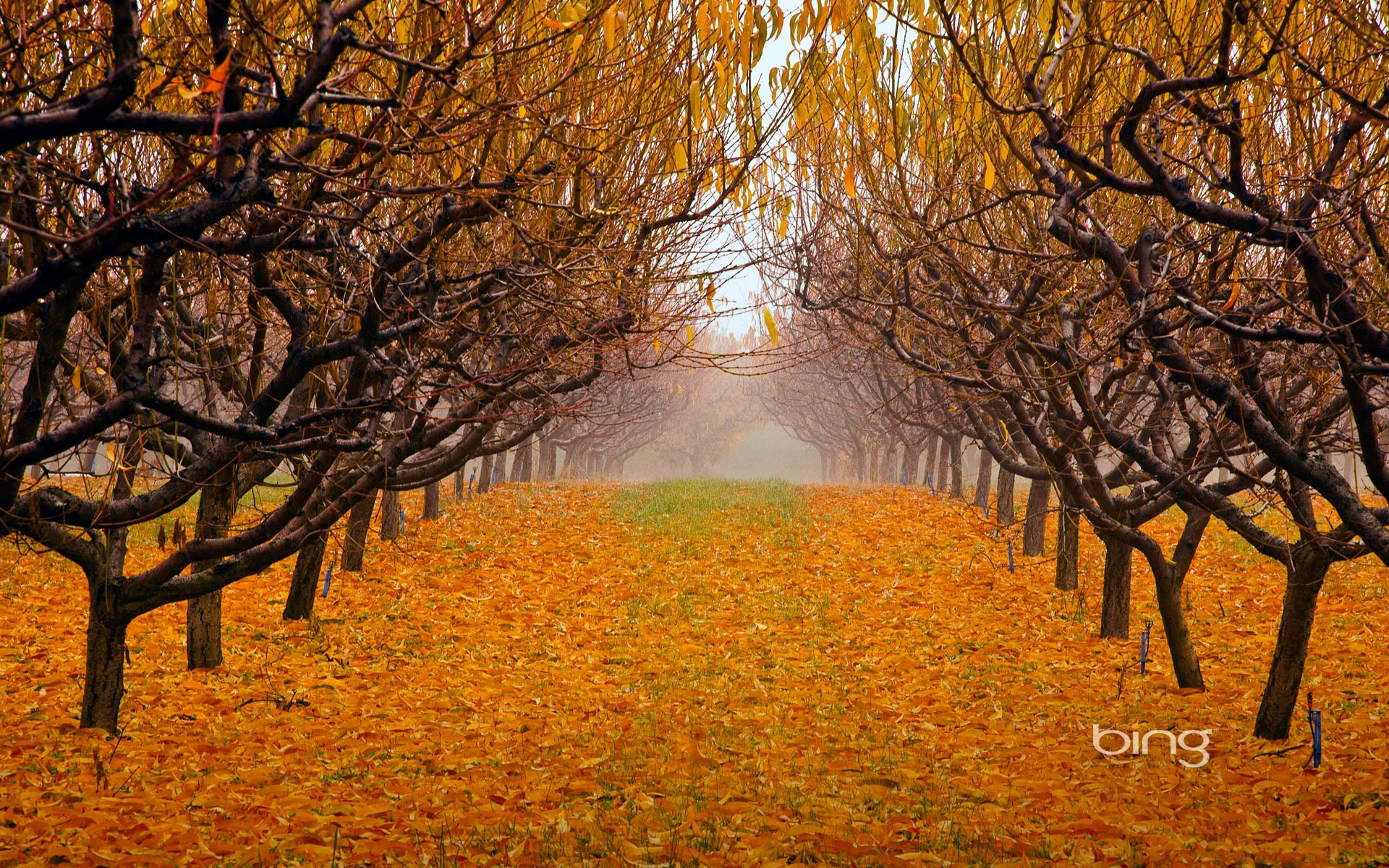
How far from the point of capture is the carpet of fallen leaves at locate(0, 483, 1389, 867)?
187 inches

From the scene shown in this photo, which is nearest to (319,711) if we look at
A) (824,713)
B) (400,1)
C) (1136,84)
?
(824,713)

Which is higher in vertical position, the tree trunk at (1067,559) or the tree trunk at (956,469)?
the tree trunk at (956,469)

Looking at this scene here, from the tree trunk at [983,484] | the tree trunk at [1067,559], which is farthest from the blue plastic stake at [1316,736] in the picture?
the tree trunk at [983,484]

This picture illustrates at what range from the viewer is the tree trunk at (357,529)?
10727mm

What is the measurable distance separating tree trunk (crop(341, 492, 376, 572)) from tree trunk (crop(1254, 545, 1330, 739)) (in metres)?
8.76

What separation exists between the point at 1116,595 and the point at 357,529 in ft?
30.0

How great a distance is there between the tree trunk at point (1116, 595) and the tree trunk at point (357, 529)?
8.28 meters

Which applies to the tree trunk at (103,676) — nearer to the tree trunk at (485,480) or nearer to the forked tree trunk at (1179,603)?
the forked tree trunk at (1179,603)

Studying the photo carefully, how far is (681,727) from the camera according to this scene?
7.12 metres

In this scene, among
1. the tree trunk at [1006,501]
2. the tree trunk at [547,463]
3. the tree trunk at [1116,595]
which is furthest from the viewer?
the tree trunk at [547,463]

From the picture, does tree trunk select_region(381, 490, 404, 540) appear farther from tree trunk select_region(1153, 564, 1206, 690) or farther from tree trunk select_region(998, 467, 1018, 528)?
tree trunk select_region(998, 467, 1018, 528)

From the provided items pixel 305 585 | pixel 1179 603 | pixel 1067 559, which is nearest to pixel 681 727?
pixel 1179 603

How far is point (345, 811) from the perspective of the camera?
5.07 meters

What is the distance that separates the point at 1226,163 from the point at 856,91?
2.77m
